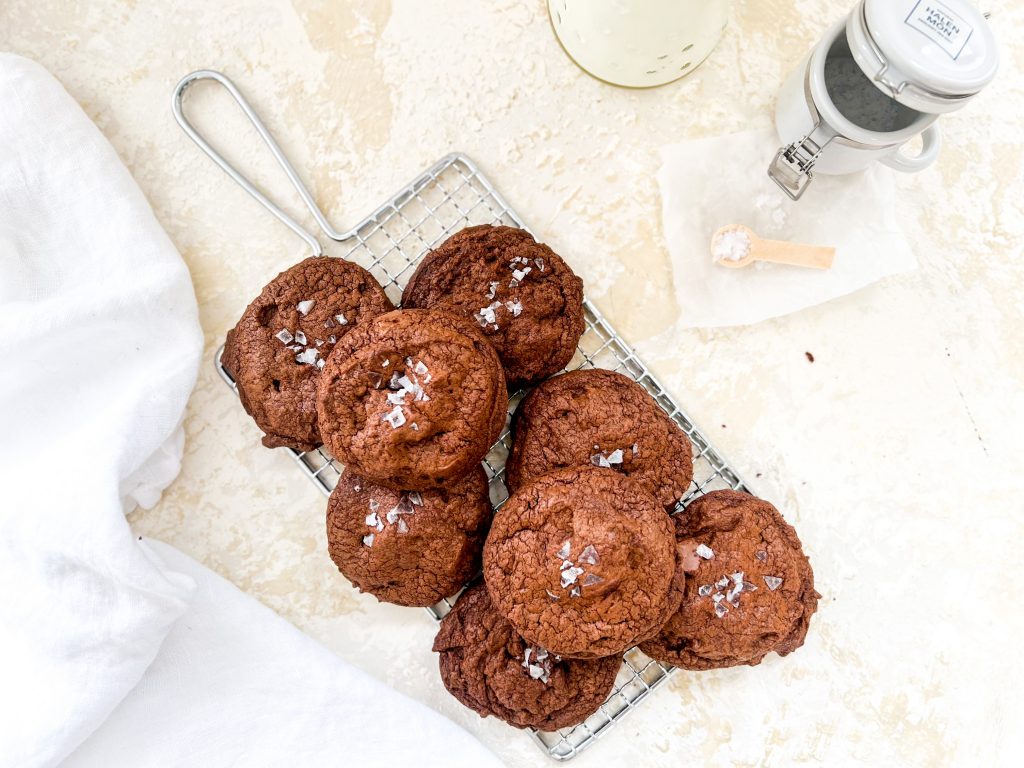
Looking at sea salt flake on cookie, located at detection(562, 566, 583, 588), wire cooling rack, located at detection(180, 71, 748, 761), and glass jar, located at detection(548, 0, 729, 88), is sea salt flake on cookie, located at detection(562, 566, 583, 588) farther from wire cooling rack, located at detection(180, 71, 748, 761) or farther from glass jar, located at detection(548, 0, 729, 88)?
glass jar, located at detection(548, 0, 729, 88)

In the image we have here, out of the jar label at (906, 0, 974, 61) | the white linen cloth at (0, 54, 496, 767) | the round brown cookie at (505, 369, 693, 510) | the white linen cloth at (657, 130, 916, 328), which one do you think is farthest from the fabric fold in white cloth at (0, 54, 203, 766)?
the jar label at (906, 0, 974, 61)

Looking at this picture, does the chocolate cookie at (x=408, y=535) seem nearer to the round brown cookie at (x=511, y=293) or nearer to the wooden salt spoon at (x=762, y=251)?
the round brown cookie at (x=511, y=293)

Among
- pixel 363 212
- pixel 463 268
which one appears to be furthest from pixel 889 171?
pixel 363 212

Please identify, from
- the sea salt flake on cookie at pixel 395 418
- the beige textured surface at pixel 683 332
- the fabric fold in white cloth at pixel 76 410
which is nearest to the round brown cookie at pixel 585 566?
the sea salt flake on cookie at pixel 395 418

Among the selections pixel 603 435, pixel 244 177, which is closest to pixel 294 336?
pixel 244 177

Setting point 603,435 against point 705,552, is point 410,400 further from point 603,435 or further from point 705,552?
point 705,552
